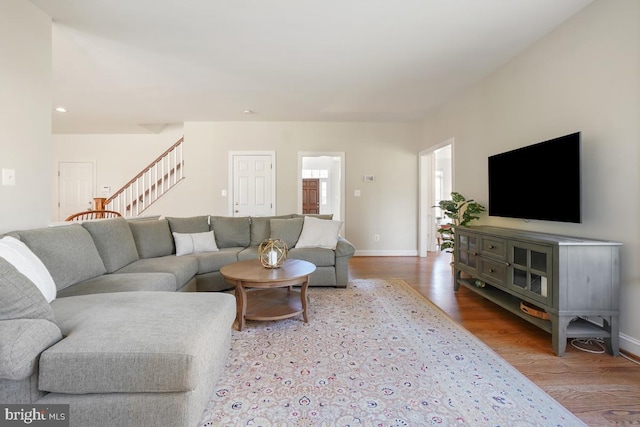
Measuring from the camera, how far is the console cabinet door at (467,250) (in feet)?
9.62

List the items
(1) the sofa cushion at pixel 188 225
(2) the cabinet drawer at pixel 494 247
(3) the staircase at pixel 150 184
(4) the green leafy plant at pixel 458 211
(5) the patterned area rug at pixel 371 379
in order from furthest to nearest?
(3) the staircase at pixel 150 184, (1) the sofa cushion at pixel 188 225, (4) the green leafy plant at pixel 458 211, (2) the cabinet drawer at pixel 494 247, (5) the patterned area rug at pixel 371 379

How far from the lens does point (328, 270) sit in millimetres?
3387

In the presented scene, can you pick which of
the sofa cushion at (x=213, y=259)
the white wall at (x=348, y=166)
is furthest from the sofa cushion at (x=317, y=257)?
the white wall at (x=348, y=166)

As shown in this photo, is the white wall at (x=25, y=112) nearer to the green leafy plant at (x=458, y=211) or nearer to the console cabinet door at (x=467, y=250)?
the console cabinet door at (x=467, y=250)

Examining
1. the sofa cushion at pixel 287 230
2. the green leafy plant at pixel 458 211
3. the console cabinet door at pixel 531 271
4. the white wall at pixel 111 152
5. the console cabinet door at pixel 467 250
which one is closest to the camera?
the console cabinet door at pixel 531 271

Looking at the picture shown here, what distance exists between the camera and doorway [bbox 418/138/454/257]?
216 inches

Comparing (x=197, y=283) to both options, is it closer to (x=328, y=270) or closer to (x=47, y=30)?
(x=328, y=270)

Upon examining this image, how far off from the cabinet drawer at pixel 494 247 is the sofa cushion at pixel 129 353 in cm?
239

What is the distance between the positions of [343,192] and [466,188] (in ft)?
7.47

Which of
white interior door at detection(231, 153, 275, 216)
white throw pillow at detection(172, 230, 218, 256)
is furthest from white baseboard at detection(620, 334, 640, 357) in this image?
white interior door at detection(231, 153, 275, 216)

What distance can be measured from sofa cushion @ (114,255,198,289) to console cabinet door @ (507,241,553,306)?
2.93 meters

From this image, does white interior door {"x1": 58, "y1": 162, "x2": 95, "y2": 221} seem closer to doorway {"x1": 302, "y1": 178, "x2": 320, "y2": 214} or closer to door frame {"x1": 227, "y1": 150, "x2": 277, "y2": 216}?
door frame {"x1": 227, "y1": 150, "x2": 277, "y2": 216}

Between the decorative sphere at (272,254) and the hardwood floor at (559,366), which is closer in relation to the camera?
the hardwood floor at (559,366)

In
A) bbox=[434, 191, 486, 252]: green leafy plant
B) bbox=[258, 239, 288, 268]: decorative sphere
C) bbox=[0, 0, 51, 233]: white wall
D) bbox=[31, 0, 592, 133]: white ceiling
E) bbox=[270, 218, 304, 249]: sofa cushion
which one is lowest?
bbox=[258, 239, 288, 268]: decorative sphere
